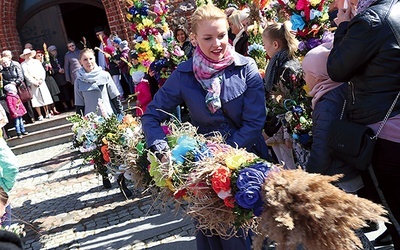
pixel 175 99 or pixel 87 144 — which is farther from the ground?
pixel 175 99

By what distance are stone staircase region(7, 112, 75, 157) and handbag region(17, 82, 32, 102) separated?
72 centimetres

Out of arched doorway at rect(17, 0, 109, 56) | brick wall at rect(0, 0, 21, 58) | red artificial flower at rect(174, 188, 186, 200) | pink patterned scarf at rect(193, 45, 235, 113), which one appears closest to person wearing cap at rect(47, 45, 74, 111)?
arched doorway at rect(17, 0, 109, 56)

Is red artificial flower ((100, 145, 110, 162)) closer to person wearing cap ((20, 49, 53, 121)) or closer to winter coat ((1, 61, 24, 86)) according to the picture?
winter coat ((1, 61, 24, 86))

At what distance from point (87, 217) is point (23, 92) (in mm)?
6354

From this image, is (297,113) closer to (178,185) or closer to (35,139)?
(178,185)

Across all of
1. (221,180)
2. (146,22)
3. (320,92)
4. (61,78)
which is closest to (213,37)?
(320,92)

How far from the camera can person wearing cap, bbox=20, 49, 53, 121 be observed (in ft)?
33.9

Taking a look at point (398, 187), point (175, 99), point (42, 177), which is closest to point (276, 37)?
point (175, 99)

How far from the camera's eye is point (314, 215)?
149cm

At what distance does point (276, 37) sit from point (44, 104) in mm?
8537

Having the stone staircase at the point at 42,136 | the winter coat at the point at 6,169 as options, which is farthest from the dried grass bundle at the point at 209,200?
the stone staircase at the point at 42,136

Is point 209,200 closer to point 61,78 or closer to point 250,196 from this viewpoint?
point 250,196

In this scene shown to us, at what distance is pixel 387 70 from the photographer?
6.91 feet

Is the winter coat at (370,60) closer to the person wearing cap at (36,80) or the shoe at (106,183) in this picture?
the shoe at (106,183)
